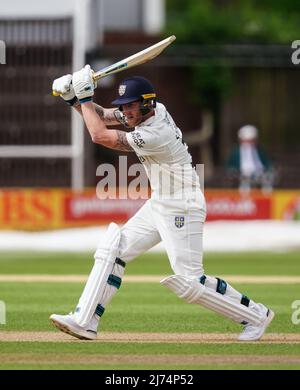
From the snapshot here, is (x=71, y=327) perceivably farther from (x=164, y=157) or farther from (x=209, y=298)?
(x=164, y=157)

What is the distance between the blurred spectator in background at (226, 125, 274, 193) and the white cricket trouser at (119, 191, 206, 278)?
45.4ft

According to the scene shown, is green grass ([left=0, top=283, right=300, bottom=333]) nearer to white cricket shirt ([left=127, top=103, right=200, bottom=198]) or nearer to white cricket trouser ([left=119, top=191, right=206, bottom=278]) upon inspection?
white cricket trouser ([left=119, top=191, right=206, bottom=278])

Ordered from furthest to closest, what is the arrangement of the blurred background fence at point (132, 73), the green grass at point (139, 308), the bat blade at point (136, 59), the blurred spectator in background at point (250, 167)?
1. the blurred spectator in background at point (250, 167)
2. the blurred background fence at point (132, 73)
3. the green grass at point (139, 308)
4. the bat blade at point (136, 59)

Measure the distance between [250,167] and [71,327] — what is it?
14.5 m

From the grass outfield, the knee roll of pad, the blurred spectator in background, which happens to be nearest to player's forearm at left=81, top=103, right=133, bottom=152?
the knee roll of pad

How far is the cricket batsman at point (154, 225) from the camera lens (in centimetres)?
853

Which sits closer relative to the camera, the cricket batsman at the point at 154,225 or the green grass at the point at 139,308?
the cricket batsman at the point at 154,225

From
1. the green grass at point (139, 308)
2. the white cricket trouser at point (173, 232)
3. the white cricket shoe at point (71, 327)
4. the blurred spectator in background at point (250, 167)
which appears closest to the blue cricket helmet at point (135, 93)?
the white cricket trouser at point (173, 232)

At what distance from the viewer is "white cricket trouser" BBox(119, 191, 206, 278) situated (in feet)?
28.1

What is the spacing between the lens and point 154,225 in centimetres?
873

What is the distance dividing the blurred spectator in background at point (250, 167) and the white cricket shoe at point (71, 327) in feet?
46.3

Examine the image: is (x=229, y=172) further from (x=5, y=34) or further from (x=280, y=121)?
(x=5, y=34)

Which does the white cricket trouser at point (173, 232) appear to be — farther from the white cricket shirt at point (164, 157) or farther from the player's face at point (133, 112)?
the player's face at point (133, 112)

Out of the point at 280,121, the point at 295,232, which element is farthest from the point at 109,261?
the point at 280,121
